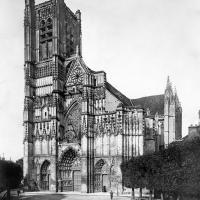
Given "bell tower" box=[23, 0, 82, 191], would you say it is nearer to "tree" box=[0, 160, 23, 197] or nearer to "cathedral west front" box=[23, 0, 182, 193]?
"cathedral west front" box=[23, 0, 182, 193]

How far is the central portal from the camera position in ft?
150

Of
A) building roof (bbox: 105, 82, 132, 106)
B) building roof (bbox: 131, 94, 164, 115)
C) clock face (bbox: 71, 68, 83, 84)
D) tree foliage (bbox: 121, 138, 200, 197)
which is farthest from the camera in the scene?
building roof (bbox: 131, 94, 164, 115)

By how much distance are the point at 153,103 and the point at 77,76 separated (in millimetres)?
18343

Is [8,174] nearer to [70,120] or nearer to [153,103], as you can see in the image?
[70,120]

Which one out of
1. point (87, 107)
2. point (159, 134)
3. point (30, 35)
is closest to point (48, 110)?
point (87, 107)

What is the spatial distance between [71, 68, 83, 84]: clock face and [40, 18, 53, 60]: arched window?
5.85 m

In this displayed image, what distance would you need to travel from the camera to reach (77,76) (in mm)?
48094

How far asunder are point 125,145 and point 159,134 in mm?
13417

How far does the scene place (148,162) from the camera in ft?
102

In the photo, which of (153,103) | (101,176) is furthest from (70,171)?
(153,103)

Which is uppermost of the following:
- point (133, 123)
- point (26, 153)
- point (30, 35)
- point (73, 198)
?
point (30, 35)

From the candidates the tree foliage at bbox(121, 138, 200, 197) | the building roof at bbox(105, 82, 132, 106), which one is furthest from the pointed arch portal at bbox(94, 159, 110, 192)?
the tree foliage at bbox(121, 138, 200, 197)

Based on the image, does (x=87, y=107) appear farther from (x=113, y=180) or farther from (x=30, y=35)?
(x=30, y=35)

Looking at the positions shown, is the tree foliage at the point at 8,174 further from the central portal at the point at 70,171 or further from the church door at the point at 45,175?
the church door at the point at 45,175
